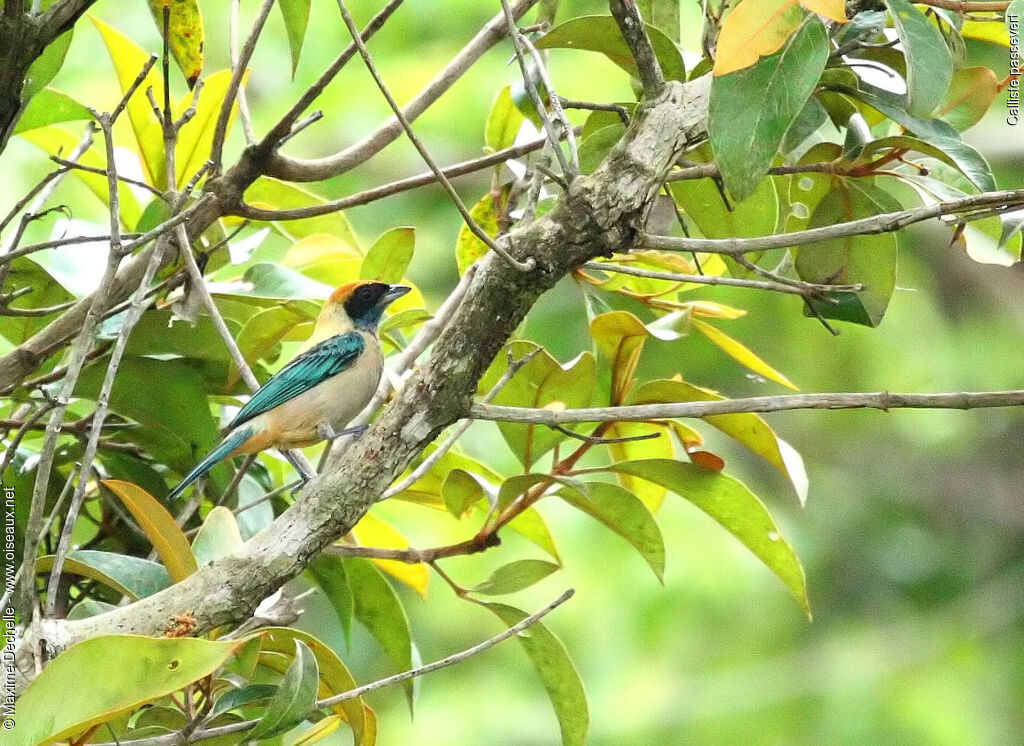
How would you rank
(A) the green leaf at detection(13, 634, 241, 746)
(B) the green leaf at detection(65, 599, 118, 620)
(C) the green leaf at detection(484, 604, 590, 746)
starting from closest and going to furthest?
(A) the green leaf at detection(13, 634, 241, 746) < (B) the green leaf at detection(65, 599, 118, 620) < (C) the green leaf at detection(484, 604, 590, 746)

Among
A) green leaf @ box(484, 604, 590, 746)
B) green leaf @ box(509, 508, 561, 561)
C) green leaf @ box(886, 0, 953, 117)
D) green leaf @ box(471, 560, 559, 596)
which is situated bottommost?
green leaf @ box(484, 604, 590, 746)

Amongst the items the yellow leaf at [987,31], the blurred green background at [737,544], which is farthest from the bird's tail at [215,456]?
the blurred green background at [737,544]

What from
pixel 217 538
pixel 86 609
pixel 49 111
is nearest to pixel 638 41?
pixel 217 538

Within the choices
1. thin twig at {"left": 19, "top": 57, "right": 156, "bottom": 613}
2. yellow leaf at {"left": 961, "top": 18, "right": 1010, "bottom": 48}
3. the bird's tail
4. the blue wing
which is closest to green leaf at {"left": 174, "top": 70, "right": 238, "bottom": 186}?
the blue wing

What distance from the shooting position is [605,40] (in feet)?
6.54

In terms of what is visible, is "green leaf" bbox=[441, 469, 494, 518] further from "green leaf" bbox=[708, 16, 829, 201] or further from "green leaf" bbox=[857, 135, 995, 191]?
"green leaf" bbox=[857, 135, 995, 191]

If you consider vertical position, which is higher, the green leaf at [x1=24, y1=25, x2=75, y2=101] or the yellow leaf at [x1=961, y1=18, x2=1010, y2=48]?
the green leaf at [x1=24, y1=25, x2=75, y2=101]

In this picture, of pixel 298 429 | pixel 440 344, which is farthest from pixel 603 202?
pixel 298 429

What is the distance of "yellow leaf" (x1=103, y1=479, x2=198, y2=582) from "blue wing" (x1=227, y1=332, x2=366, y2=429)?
2.39ft

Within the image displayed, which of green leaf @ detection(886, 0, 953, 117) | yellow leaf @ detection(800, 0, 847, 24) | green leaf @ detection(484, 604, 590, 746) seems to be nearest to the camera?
yellow leaf @ detection(800, 0, 847, 24)

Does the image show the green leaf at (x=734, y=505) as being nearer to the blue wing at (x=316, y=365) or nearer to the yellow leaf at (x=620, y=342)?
the yellow leaf at (x=620, y=342)

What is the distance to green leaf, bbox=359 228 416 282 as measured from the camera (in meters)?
2.56

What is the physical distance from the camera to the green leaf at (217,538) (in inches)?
71.8

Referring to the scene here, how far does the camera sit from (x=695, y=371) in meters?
7.38
